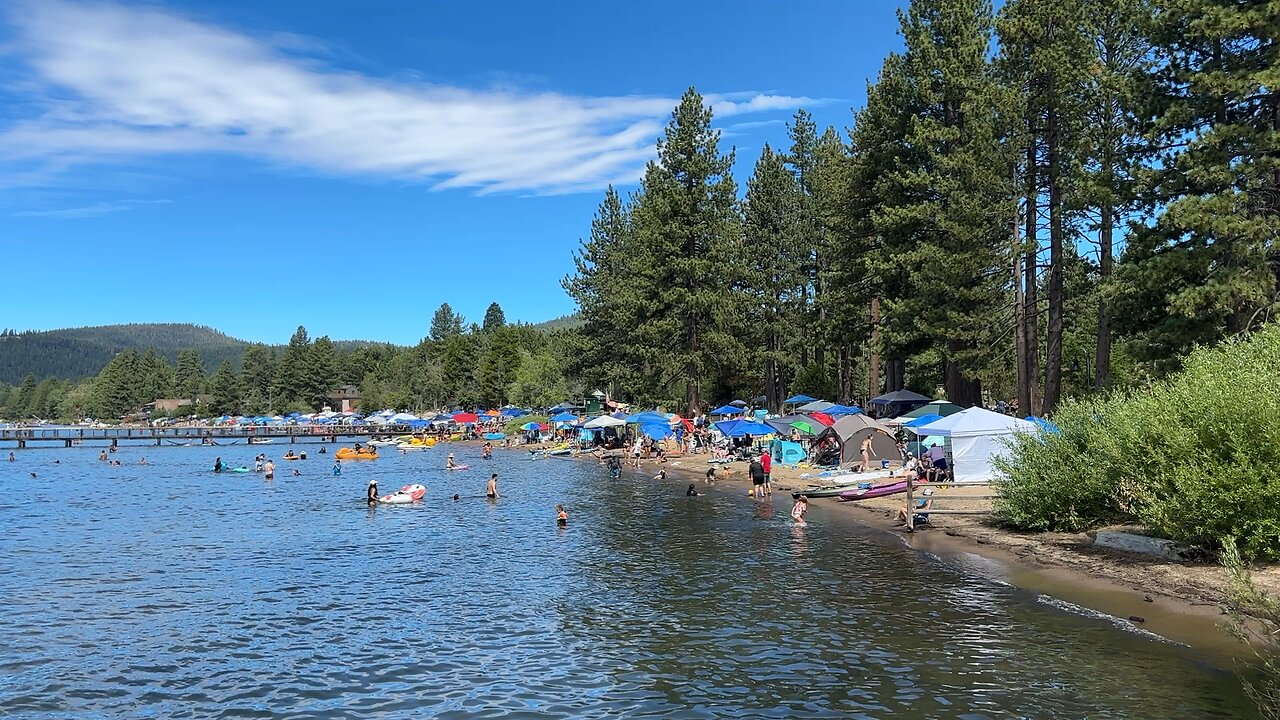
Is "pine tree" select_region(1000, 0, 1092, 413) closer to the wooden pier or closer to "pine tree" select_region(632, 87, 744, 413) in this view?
"pine tree" select_region(632, 87, 744, 413)

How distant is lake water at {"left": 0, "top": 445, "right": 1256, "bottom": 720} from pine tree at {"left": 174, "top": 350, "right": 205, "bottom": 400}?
169 meters

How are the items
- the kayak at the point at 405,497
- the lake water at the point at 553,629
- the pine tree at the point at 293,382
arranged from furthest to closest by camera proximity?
the pine tree at the point at 293,382, the kayak at the point at 405,497, the lake water at the point at 553,629

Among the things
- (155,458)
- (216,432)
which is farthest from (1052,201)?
(216,432)

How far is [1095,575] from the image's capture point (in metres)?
17.1

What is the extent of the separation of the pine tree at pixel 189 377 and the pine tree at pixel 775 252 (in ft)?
496

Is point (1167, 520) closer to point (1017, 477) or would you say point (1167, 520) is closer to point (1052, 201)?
point (1017, 477)

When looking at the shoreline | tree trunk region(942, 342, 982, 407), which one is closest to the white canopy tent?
the shoreline

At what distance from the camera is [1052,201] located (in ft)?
112

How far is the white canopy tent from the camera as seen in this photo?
28484 mm

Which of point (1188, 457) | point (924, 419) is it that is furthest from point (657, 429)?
point (1188, 457)

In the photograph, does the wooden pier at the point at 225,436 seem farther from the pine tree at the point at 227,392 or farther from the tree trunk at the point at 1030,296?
the tree trunk at the point at 1030,296

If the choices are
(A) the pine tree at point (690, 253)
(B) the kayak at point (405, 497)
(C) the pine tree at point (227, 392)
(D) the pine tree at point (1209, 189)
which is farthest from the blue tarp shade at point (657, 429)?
(C) the pine tree at point (227, 392)

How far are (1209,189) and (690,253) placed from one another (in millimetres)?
39613

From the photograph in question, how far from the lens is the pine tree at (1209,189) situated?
70.2ft
